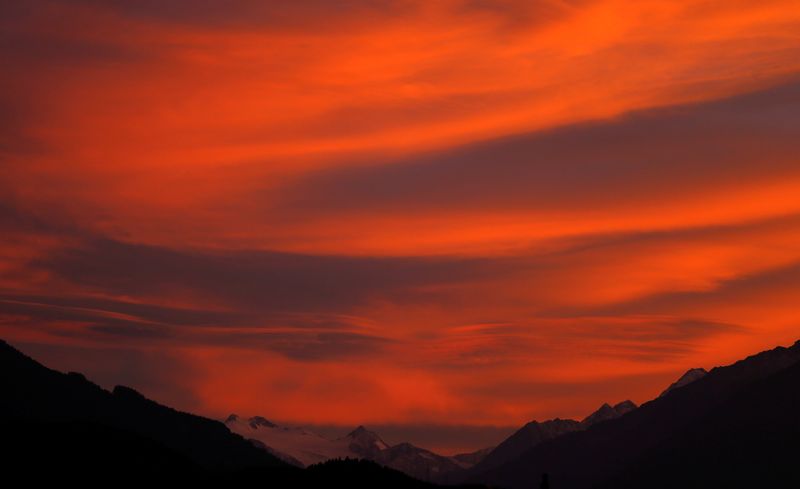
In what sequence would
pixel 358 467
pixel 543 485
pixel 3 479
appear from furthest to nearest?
pixel 3 479
pixel 358 467
pixel 543 485

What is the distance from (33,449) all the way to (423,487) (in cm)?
7773

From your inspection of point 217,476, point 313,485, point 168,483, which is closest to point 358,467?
point 313,485

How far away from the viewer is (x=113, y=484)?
18825cm

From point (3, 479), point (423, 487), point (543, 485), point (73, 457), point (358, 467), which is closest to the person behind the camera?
point (543, 485)

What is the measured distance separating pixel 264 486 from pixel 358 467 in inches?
515

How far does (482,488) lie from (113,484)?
62.7 meters

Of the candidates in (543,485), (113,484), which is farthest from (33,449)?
(543,485)

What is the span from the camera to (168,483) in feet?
605

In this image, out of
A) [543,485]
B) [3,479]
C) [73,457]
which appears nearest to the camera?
[543,485]

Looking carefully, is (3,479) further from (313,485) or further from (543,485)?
(543,485)

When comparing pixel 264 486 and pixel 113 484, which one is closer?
pixel 264 486

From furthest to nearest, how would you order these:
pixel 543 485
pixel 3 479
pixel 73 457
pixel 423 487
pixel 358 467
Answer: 1. pixel 73 457
2. pixel 3 479
3. pixel 358 467
4. pixel 423 487
5. pixel 543 485

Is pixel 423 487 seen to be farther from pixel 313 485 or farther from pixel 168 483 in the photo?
pixel 168 483

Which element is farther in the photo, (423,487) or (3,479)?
(3,479)
